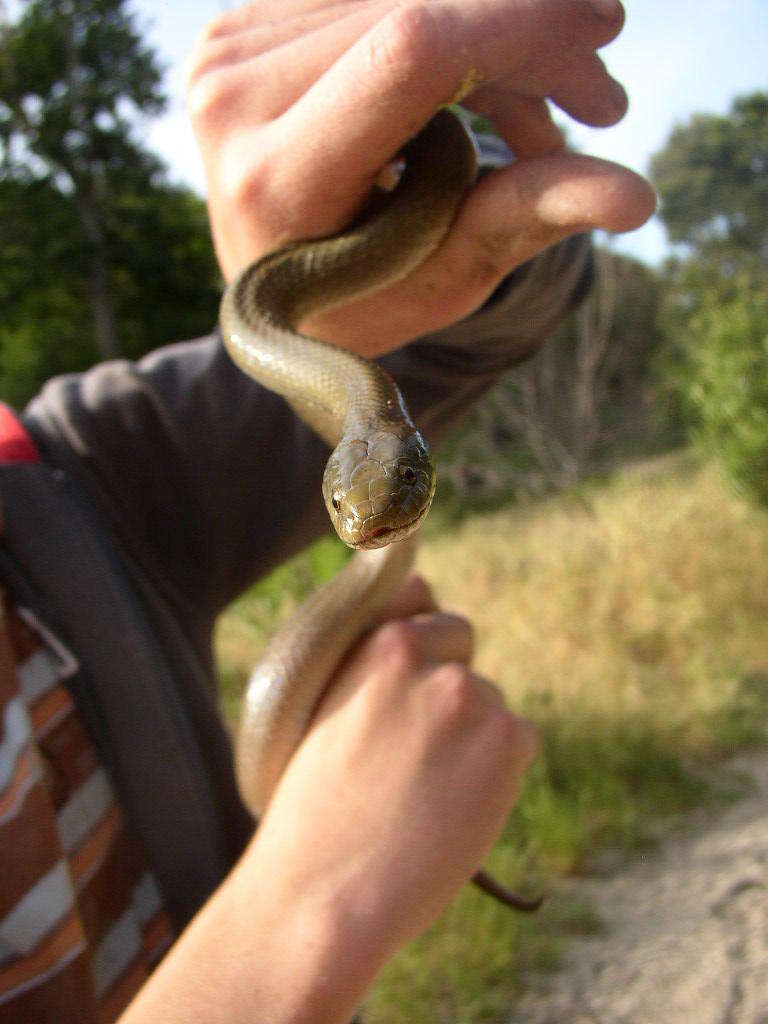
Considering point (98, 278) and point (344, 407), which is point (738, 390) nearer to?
point (344, 407)

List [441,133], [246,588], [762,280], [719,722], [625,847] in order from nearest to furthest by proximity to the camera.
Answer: [441,133]
[246,588]
[625,847]
[719,722]
[762,280]

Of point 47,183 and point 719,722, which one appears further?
point 47,183

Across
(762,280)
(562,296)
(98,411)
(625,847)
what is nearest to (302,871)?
(98,411)

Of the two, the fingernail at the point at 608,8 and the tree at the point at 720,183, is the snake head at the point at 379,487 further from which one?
the tree at the point at 720,183

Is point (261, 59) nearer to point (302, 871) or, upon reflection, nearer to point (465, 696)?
point (465, 696)

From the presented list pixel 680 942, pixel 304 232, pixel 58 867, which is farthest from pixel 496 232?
pixel 680 942

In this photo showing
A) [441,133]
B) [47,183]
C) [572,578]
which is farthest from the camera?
[47,183]
